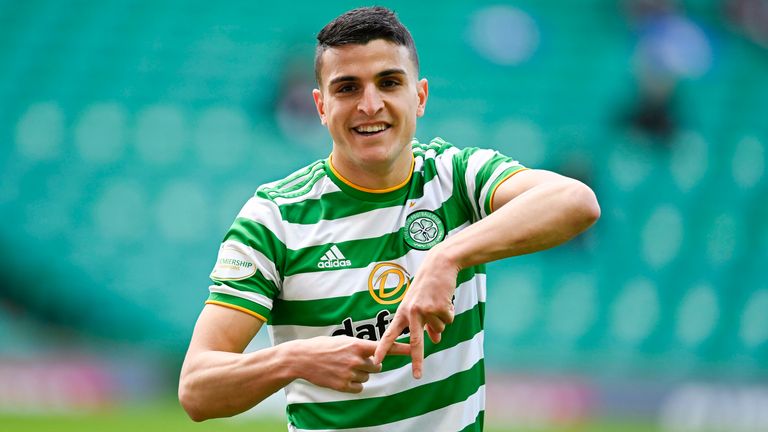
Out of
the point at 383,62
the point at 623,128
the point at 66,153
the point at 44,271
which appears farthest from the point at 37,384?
the point at 383,62

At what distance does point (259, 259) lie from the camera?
282 centimetres

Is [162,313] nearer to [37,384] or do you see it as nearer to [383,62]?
[37,384]

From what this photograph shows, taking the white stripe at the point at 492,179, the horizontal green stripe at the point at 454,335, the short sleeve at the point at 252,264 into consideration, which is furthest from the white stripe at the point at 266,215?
the white stripe at the point at 492,179

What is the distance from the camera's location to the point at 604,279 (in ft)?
34.9

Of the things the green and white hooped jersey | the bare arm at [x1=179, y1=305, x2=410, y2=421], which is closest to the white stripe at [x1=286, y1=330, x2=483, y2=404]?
the green and white hooped jersey

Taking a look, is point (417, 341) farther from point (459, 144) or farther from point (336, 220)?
point (459, 144)

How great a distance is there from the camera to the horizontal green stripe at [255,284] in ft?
9.04

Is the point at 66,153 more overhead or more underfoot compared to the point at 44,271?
more overhead

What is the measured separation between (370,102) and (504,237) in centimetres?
51

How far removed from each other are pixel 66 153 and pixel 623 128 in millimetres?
5403

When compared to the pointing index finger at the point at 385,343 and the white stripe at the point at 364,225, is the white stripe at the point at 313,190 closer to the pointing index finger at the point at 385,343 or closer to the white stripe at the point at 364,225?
the white stripe at the point at 364,225

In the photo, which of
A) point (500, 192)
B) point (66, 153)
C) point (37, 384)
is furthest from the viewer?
point (66, 153)

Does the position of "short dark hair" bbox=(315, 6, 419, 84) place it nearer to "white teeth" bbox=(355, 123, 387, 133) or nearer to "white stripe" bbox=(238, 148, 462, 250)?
"white teeth" bbox=(355, 123, 387, 133)

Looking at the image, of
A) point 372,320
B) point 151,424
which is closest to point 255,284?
point 372,320
